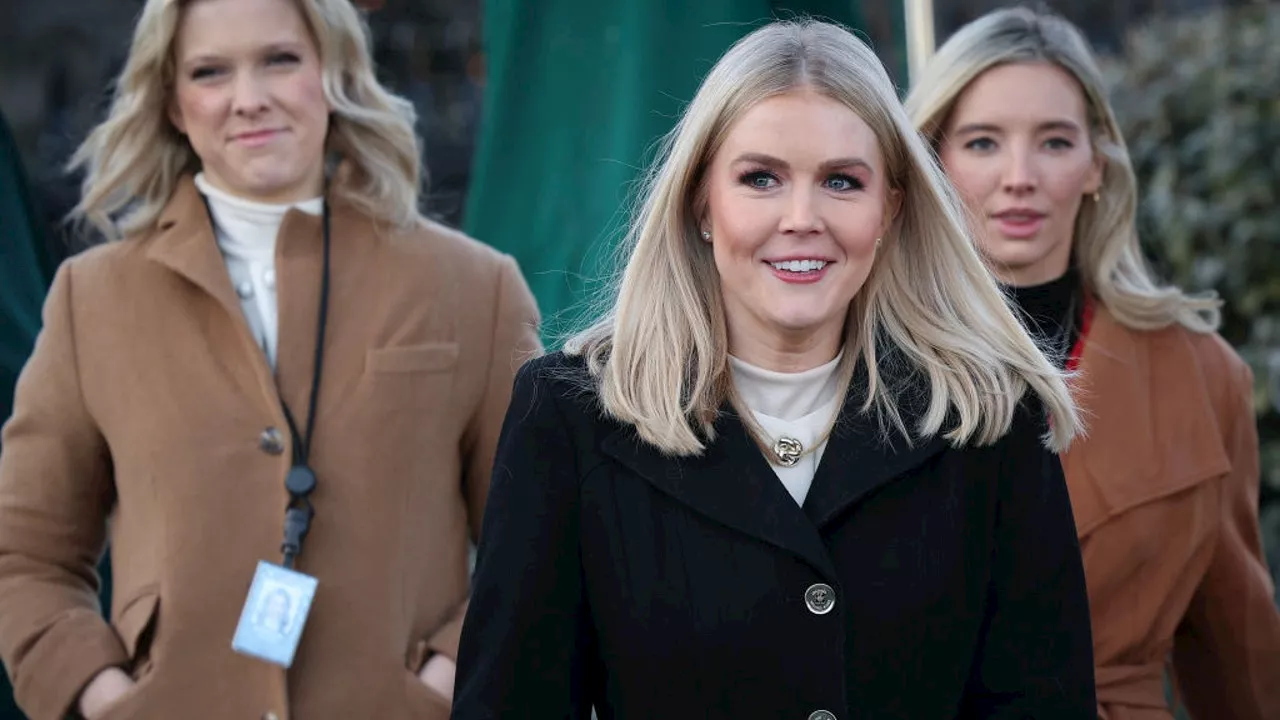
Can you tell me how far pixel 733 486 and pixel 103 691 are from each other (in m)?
1.36

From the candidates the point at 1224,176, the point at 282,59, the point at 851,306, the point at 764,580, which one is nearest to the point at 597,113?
the point at 282,59

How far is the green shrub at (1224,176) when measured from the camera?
19.3ft

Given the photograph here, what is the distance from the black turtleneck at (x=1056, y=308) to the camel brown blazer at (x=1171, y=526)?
4 centimetres

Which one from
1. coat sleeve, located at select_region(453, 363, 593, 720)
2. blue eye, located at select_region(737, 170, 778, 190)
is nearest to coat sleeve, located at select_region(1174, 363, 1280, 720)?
blue eye, located at select_region(737, 170, 778, 190)

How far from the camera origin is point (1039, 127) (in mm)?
3596

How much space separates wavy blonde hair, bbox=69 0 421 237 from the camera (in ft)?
11.7

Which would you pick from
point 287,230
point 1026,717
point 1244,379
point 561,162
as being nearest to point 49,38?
point 561,162

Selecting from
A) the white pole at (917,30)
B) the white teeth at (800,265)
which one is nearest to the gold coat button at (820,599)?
the white teeth at (800,265)

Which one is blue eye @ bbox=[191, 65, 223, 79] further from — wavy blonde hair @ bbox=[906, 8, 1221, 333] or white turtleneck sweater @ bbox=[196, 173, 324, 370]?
wavy blonde hair @ bbox=[906, 8, 1221, 333]

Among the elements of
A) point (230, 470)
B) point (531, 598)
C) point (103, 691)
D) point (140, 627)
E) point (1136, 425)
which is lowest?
point (103, 691)

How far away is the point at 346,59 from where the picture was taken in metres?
3.67

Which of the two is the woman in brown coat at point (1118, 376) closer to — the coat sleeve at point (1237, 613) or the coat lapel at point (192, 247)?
the coat sleeve at point (1237, 613)

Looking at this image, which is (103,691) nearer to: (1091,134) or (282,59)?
(282,59)

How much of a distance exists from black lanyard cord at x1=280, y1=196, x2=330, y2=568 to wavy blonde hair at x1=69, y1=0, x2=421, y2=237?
377 mm
